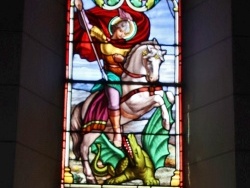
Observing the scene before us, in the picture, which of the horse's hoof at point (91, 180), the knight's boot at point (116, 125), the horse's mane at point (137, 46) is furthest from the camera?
the horse's mane at point (137, 46)

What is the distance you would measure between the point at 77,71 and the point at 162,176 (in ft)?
3.01

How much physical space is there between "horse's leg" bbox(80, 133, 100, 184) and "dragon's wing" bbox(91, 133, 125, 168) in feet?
0.11

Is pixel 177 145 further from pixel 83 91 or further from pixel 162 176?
pixel 83 91

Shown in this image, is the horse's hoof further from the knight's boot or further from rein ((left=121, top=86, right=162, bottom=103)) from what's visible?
rein ((left=121, top=86, right=162, bottom=103))

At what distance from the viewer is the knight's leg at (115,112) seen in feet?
24.0

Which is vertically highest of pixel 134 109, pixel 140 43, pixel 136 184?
pixel 140 43

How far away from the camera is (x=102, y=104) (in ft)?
24.3

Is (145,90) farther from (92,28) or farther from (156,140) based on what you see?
(92,28)

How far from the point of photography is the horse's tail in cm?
728

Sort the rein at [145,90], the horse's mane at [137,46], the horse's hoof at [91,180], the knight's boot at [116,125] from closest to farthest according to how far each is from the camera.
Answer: the horse's hoof at [91,180] < the knight's boot at [116,125] < the rein at [145,90] < the horse's mane at [137,46]

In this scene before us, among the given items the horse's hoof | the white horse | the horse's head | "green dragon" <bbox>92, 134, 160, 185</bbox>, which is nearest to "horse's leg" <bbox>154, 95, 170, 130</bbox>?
the white horse

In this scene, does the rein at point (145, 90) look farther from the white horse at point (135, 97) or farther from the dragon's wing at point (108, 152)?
the dragon's wing at point (108, 152)

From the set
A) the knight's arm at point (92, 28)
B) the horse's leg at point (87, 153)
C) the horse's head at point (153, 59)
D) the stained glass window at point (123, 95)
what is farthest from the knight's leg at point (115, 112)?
the knight's arm at point (92, 28)
